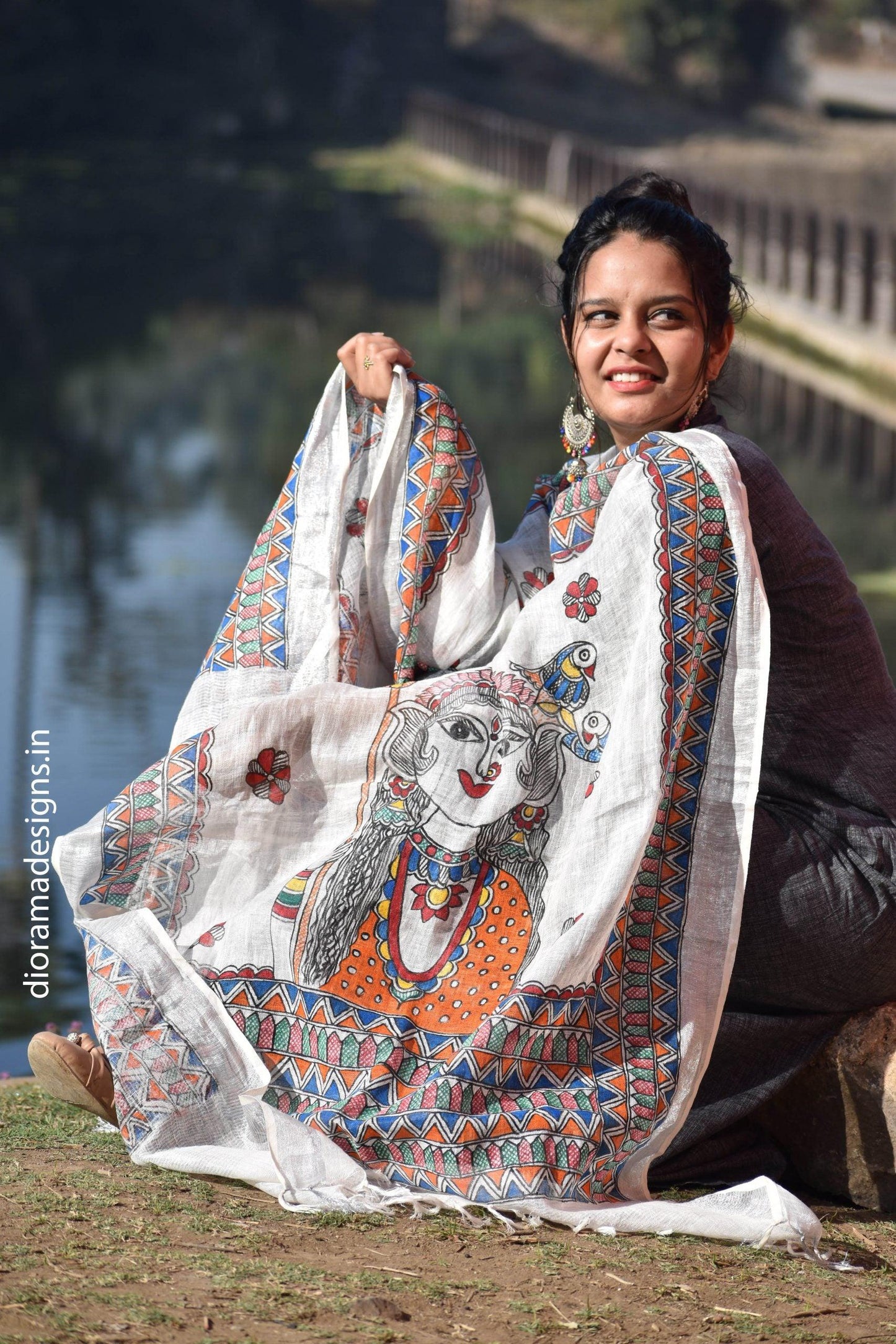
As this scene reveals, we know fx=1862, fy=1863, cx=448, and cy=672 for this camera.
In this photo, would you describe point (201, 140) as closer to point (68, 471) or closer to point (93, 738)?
Answer: point (68, 471)

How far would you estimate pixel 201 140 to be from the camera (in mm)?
45281

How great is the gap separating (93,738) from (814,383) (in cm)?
1049

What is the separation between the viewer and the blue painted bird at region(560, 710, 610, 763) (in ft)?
9.66

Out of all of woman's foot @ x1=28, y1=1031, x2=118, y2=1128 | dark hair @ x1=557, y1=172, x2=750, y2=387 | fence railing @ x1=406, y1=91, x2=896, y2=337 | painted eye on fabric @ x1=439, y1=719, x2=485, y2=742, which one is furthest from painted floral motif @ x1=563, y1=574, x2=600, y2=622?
fence railing @ x1=406, y1=91, x2=896, y2=337

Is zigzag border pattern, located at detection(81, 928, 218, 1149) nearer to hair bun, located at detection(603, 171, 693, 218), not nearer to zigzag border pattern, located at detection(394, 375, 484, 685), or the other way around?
zigzag border pattern, located at detection(394, 375, 484, 685)

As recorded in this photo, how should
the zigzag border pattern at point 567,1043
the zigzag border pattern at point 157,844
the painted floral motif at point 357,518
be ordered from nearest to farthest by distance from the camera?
the zigzag border pattern at point 567,1043, the zigzag border pattern at point 157,844, the painted floral motif at point 357,518

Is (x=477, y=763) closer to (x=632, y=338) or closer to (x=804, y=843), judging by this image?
(x=804, y=843)

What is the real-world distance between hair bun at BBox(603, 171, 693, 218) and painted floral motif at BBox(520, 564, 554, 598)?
652 mm

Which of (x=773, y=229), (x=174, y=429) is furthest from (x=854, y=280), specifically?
(x=174, y=429)

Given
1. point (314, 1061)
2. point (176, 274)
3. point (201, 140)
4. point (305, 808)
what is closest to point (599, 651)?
point (305, 808)

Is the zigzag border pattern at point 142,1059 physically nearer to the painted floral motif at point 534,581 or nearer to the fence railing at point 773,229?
the painted floral motif at point 534,581

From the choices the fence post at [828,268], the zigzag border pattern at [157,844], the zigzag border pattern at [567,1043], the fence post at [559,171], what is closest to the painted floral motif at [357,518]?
the zigzag border pattern at [157,844]

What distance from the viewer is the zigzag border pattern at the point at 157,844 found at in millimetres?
3064

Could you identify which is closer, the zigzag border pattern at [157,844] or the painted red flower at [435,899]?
the painted red flower at [435,899]
